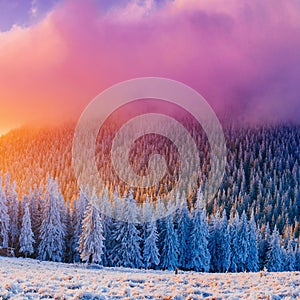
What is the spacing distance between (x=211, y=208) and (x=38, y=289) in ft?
538

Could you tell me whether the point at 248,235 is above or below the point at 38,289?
above

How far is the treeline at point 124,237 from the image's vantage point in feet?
192

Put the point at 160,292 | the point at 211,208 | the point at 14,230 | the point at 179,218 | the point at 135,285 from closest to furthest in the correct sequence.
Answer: the point at 160,292 < the point at 135,285 < the point at 14,230 < the point at 179,218 < the point at 211,208

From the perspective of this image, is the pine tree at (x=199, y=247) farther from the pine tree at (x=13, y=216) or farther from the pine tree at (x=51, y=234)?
the pine tree at (x=13, y=216)

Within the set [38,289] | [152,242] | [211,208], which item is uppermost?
[211,208]

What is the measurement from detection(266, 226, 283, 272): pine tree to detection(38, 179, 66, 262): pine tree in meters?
39.1

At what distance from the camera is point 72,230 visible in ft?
212

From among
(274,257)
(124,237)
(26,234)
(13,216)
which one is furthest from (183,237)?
(13,216)

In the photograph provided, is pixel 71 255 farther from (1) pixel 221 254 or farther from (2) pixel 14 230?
(1) pixel 221 254

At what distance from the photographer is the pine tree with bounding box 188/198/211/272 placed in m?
66.4

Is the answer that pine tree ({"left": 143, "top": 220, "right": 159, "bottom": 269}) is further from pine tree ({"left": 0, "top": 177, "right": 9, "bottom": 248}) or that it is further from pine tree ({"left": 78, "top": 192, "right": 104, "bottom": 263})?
pine tree ({"left": 0, "top": 177, "right": 9, "bottom": 248})

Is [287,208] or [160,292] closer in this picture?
[160,292]

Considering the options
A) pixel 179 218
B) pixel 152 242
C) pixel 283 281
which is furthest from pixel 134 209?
pixel 283 281

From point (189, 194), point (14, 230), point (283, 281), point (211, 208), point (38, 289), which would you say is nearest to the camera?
point (38, 289)
